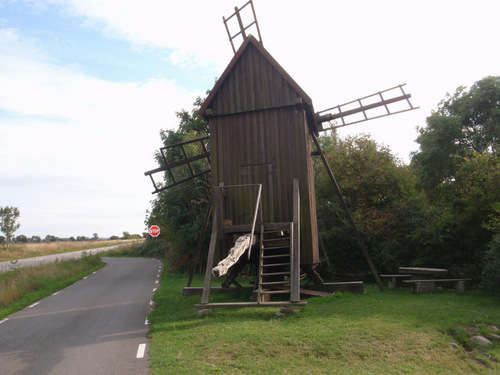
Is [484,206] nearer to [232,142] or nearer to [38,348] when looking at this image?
[232,142]

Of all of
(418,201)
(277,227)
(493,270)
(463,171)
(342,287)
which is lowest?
(342,287)

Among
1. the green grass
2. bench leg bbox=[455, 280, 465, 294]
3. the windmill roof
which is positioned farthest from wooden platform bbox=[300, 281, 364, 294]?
the windmill roof

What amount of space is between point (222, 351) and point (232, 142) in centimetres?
763

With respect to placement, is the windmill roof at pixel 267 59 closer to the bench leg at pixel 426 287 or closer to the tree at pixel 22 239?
the bench leg at pixel 426 287

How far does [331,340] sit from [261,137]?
736cm

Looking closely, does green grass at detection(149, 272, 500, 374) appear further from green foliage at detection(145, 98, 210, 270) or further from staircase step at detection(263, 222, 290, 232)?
green foliage at detection(145, 98, 210, 270)

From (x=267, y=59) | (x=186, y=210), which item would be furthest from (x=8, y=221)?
(x=267, y=59)

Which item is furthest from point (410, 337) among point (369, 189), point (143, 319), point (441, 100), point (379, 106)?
point (441, 100)

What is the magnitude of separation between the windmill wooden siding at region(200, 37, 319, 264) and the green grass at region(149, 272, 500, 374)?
3.30 meters

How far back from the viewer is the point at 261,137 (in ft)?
44.7

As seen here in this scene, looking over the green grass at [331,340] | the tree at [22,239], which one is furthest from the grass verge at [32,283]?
the tree at [22,239]

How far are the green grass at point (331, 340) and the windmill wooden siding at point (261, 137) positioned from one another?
3300 millimetres

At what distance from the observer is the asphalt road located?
7410 millimetres

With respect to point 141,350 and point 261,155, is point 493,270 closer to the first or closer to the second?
point 261,155
